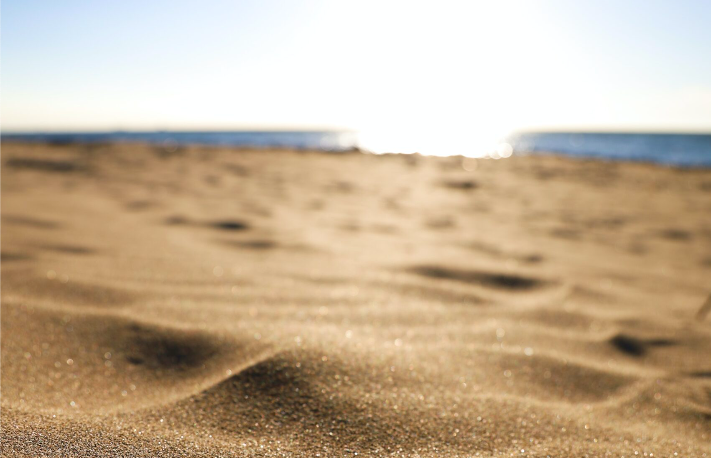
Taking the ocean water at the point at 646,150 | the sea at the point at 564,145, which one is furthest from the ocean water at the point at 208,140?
the ocean water at the point at 646,150

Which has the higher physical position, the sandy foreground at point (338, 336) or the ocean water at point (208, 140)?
the ocean water at point (208, 140)

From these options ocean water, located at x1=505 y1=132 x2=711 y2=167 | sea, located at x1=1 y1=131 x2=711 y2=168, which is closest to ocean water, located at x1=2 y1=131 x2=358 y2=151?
sea, located at x1=1 y1=131 x2=711 y2=168

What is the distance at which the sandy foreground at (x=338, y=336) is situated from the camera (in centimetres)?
78

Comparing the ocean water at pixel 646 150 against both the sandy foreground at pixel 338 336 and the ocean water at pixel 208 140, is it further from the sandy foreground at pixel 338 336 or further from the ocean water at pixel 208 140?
the sandy foreground at pixel 338 336

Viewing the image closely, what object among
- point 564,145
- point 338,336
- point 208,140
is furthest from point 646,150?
point 338,336

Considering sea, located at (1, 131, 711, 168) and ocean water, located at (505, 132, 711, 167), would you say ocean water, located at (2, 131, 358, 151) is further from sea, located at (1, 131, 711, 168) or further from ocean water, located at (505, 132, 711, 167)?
ocean water, located at (505, 132, 711, 167)

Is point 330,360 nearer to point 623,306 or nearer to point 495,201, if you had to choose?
point 623,306

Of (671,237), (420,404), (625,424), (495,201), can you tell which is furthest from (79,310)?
(495,201)

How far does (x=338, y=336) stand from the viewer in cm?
113

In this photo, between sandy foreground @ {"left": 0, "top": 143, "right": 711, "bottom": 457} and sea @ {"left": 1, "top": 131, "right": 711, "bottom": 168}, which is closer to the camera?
sandy foreground @ {"left": 0, "top": 143, "right": 711, "bottom": 457}

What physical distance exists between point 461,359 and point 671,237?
7.98 ft

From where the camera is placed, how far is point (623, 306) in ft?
5.38

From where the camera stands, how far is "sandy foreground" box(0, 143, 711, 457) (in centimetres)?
78

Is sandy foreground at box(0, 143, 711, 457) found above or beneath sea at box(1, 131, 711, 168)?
beneath
